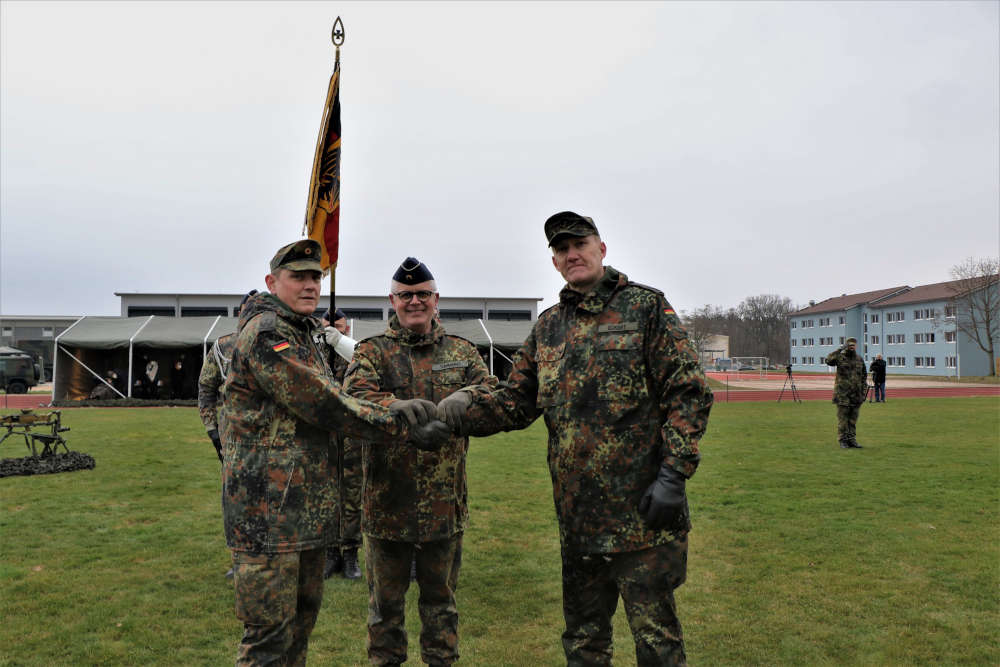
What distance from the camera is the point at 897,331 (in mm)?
67062

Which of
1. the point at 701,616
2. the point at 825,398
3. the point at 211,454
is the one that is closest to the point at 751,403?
the point at 825,398

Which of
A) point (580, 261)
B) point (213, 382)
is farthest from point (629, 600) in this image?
point (213, 382)

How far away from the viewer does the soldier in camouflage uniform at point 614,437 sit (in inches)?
115

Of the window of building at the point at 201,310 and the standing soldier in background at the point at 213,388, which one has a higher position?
the window of building at the point at 201,310

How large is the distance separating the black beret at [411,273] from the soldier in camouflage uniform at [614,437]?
33.2 inches

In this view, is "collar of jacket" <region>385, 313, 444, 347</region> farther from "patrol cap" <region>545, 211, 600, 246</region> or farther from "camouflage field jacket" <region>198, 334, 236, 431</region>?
"camouflage field jacket" <region>198, 334, 236, 431</region>

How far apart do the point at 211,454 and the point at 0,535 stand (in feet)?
19.4

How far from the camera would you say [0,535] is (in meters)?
6.95

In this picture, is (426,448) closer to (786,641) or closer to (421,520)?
(421,520)

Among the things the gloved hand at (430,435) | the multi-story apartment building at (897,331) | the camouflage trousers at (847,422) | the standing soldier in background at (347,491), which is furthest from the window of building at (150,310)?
the multi-story apartment building at (897,331)

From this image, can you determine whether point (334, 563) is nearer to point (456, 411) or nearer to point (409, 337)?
point (409, 337)

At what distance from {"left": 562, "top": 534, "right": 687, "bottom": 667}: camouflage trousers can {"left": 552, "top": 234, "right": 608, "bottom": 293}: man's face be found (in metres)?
1.38

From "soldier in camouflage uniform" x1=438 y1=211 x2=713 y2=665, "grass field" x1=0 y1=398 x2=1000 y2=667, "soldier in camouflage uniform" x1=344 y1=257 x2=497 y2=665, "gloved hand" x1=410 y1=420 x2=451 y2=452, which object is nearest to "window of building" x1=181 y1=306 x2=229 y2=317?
"grass field" x1=0 y1=398 x2=1000 y2=667

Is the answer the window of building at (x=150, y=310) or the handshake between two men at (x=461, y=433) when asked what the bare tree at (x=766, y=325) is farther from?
the handshake between two men at (x=461, y=433)
